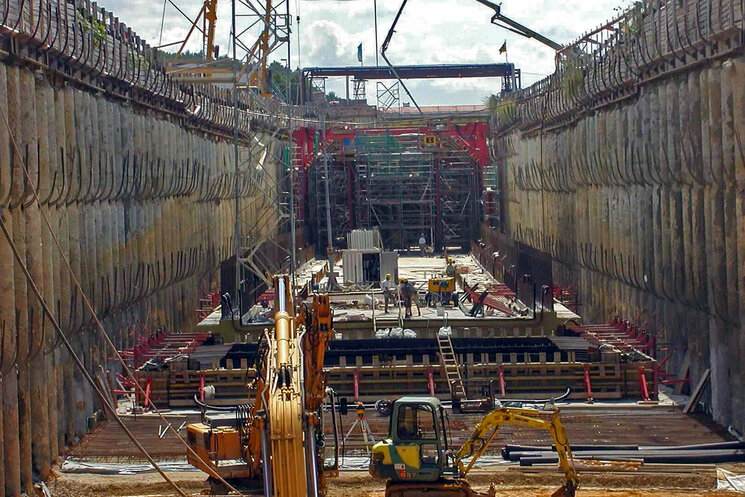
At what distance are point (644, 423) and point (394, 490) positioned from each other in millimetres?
9898

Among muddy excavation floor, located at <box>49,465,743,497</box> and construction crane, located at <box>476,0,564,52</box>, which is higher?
construction crane, located at <box>476,0,564,52</box>

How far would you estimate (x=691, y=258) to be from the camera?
32.5 metres

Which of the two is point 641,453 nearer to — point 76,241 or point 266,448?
point 266,448

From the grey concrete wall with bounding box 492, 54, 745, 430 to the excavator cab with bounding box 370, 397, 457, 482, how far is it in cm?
879

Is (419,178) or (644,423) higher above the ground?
(419,178)

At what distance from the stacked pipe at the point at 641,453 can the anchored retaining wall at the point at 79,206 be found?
884 cm

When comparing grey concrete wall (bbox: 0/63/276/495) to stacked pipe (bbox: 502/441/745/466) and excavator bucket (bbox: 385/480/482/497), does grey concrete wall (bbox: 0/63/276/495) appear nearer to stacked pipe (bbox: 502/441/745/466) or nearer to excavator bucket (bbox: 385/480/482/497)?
excavator bucket (bbox: 385/480/482/497)

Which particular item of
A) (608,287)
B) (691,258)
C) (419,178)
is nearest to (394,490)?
Answer: (691,258)

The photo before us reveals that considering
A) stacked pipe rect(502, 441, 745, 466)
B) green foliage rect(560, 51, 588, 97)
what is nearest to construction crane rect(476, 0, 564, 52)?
green foliage rect(560, 51, 588, 97)

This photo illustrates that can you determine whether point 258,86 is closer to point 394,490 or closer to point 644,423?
point 644,423

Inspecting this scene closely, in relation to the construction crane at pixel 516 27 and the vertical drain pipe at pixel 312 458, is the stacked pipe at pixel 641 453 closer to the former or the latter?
the vertical drain pipe at pixel 312 458

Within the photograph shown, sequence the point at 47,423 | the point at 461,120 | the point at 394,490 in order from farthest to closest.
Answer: the point at 461,120, the point at 47,423, the point at 394,490

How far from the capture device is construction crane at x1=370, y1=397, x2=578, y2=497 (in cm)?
2150

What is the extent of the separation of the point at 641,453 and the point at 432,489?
632cm
